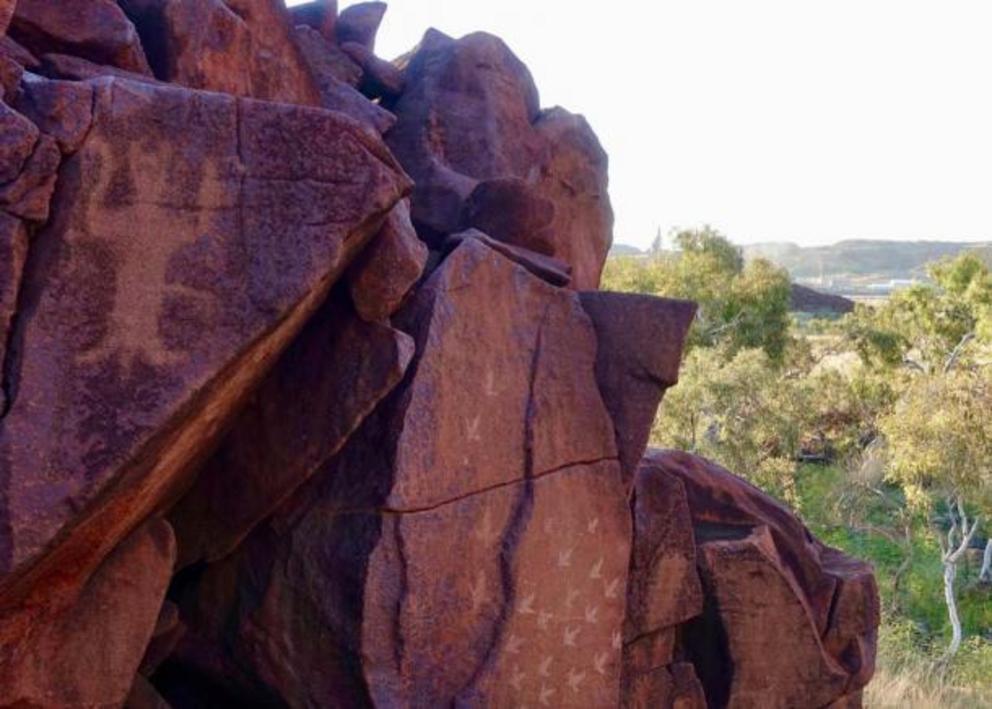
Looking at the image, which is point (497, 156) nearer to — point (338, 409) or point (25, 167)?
point (338, 409)

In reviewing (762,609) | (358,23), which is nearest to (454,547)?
(762,609)

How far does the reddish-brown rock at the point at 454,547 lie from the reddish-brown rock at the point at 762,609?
1.01 metres

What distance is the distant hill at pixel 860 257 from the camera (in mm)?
69688

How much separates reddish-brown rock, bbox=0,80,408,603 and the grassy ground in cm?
747

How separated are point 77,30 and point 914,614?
1502 cm

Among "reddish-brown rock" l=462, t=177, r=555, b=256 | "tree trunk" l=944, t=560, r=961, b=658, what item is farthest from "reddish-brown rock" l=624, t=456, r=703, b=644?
"tree trunk" l=944, t=560, r=961, b=658

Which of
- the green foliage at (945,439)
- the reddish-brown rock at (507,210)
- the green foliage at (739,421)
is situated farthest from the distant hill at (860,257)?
the reddish-brown rock at (507,210)

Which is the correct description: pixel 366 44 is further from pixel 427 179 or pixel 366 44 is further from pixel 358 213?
pixel 358 213

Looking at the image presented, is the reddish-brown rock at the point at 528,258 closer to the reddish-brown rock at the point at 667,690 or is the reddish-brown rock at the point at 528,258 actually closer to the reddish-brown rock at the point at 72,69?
the reddish-brown rock at the point at 72,69

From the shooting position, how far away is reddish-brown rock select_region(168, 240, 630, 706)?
186 inches

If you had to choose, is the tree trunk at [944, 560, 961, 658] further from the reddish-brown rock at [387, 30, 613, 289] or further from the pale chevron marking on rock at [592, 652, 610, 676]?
the pale chevron marking on rock at [592, 652, 610, 676]

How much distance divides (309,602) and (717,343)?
1894 cm

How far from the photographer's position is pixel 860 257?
245 feet

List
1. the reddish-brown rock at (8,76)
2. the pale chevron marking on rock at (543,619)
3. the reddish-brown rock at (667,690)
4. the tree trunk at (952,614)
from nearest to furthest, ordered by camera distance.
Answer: the reddish-brown rock at (8,76) → the pale chevron marking on rock at (543,619) → the reddish-brown rock at (667,690) → the tree trunk at (952,614)
